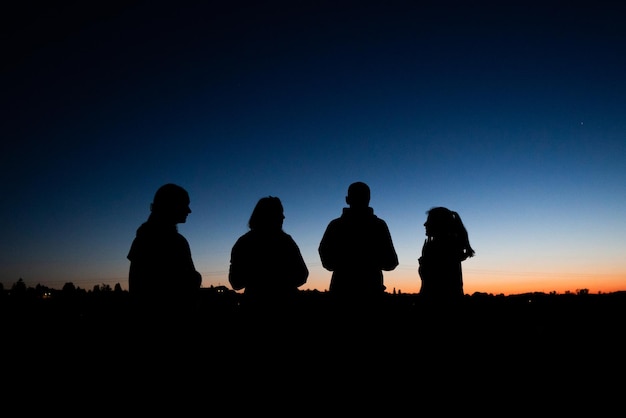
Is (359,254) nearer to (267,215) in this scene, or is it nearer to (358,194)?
(358,194)

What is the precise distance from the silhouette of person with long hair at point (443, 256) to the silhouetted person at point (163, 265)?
3.25 m

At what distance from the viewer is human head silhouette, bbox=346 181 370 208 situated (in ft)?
14.9

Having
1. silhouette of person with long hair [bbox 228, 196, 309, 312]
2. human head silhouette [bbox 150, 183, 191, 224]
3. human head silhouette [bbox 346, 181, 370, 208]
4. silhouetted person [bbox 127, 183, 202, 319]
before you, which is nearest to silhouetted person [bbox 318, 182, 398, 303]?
human head silhouette [bbox 346, 181, 370, 208]

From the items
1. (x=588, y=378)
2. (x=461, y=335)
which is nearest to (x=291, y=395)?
(x=461, y=335)

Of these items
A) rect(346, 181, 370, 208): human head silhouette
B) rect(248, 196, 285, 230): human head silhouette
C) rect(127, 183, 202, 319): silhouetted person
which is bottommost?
rect(127, 183, 202, 319): silhouetted person

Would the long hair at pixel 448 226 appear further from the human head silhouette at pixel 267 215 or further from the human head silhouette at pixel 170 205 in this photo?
the human head silhouette at pixel 170 205

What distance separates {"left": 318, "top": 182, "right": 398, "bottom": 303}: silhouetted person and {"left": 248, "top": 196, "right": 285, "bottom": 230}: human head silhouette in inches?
37.1

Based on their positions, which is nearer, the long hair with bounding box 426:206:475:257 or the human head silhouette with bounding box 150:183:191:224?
the human head silhouette with bounding box 150:183:191:224

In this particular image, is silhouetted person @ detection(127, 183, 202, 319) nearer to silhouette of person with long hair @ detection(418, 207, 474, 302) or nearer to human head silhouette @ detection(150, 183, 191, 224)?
human head silhouette @ detection(150, 183, 191, 224)

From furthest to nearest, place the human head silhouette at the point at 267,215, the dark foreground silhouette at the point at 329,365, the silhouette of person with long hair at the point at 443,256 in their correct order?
1. the silhouette of person with long hair at the point at 443,256
2. the human head silhouette at the point at 267,215
3. the dark foreground silhouette at the point at 329,365

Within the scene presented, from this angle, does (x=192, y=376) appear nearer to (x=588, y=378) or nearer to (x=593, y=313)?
(x=588, y=378)

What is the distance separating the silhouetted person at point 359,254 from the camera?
4379 millimetres

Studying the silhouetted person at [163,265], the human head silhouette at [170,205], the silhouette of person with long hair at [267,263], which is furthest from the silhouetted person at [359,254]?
the human head silhouette at [170,205]

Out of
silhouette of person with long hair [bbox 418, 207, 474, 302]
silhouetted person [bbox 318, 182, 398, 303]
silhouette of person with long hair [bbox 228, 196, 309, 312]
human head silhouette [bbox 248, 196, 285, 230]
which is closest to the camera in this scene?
silhouette of person with long hair [bbox 228, 196, 309, 312]
